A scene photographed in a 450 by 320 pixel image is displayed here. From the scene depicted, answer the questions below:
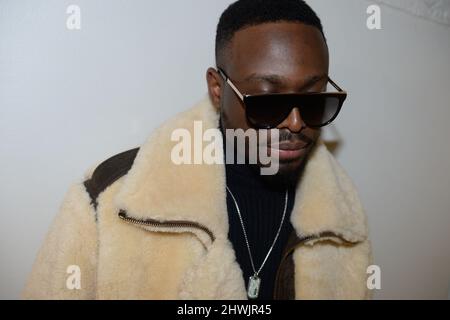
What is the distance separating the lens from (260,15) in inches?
32.2

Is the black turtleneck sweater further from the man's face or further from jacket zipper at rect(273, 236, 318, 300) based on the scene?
the man's face

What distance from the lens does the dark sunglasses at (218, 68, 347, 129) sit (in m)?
0.77

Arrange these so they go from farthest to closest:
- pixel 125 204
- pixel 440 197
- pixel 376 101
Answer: pixel 440 197
pixel 376 101
pixel 125 204

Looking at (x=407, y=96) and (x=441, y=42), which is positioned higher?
(x=441, y=42)

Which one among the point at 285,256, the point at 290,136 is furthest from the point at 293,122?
the point at 285,256

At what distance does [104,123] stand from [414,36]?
110 cm

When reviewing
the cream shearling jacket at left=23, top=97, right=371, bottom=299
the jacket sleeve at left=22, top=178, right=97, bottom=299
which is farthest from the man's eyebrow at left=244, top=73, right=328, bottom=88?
the jacket sleeve at left=22, top=178, right=97, bottom=299

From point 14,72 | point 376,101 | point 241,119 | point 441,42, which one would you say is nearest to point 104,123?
point 14,72

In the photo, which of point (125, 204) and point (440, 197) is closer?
point (125, 204)

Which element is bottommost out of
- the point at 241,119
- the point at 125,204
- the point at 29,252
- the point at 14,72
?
the point at 29,252

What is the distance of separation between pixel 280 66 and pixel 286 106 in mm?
87

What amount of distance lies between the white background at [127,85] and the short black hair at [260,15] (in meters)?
0.17

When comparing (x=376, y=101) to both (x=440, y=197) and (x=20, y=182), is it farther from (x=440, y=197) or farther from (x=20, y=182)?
(x=20, y=182)
